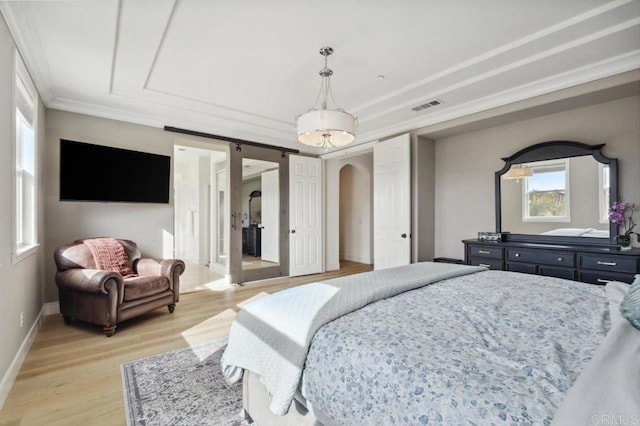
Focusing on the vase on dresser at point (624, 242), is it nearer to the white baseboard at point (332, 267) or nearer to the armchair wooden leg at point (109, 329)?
the white baseboard at point (332, 267)

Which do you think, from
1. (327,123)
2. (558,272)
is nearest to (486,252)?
(558,272)

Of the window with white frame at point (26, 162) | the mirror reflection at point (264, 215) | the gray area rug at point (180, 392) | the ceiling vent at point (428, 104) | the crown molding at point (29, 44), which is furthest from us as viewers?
the mirror reflection at point (264, 215)

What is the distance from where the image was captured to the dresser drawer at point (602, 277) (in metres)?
2.81

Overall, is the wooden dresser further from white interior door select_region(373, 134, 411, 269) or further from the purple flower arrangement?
white interior door select_region(373, 134, 411, 269)

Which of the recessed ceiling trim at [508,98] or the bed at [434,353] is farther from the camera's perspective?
the recessed ceiling trim at [508,98]

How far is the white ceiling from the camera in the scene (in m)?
2.17

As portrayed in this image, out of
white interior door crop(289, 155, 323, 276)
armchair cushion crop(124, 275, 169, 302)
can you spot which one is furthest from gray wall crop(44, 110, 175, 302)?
white interior door crop(289, 155, 323, 276)

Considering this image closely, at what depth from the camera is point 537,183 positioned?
12.2 feet

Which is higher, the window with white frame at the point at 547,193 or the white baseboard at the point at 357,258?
the window with white frame at the point at 547,193

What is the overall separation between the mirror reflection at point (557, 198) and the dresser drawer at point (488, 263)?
56 cm

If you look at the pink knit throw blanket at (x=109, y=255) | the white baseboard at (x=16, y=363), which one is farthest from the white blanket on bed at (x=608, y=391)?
the pink knit throw blanket at (x=109, y=255)

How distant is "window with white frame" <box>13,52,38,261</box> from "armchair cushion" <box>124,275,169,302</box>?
88 cm

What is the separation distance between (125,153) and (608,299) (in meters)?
4.87

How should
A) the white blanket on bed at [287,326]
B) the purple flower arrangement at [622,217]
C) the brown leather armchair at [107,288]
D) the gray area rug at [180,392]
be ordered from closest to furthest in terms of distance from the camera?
the white blanket on bed at [287,326] → the gray area rug at [180,392] → the brown leather armchair at [107,288] → the purple flower arrangement at [622,217]
